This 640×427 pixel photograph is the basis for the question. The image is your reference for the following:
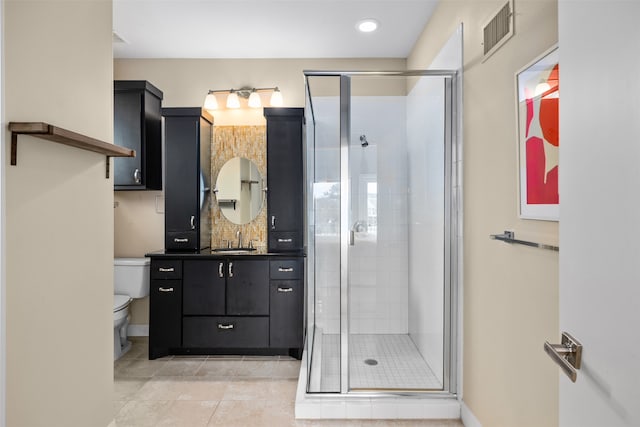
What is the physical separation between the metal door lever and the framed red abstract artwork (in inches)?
23.9

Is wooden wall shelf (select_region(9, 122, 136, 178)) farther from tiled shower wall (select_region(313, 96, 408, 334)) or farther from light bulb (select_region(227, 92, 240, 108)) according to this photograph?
light bulb (select_region(227, 92, 240, 108))

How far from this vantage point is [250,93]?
3.59 meters

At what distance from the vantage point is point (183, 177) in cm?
330

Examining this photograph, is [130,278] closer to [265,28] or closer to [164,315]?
[164,315]

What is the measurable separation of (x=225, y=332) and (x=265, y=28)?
2464 mm

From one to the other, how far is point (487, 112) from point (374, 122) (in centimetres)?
66

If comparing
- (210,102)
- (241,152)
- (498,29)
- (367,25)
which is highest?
(367,25)

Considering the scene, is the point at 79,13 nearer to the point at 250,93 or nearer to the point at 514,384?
the point at 250,93

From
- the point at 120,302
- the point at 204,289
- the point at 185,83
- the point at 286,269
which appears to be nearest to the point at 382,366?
the point at 286,269

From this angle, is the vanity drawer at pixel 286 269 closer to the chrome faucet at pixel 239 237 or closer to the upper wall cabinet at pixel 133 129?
the chrome faucet at pixel 239 237

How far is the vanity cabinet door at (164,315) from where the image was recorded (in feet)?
10.2

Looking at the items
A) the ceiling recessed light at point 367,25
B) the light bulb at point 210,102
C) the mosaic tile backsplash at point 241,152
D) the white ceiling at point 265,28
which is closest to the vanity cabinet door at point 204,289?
the mosaic tile backsplash at point 241,152

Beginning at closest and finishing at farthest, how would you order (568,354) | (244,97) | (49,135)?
(568,354)
(49,135)
(244,97)

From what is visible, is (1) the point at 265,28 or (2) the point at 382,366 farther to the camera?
(1) the point at 265,28
